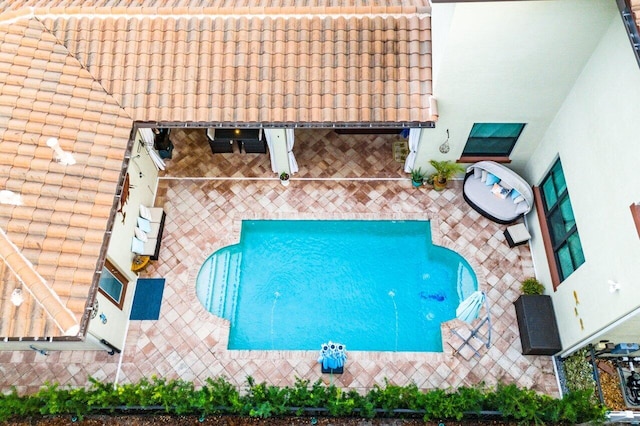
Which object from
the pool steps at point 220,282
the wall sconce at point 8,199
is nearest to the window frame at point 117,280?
the pool steps at point 220,282

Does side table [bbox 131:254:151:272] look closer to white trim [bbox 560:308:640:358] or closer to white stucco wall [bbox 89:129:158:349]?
white stucco wall [bbox 89:129:158:349]

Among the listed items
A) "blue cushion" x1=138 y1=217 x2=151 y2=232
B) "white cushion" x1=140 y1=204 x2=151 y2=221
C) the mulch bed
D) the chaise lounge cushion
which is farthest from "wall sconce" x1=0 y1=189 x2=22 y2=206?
the chaise lounge cushion

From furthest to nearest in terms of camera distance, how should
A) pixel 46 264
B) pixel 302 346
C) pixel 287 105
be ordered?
pixel 302 346, pixel 287 105, pixel 46 264

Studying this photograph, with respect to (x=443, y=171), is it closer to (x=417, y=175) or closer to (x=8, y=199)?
(x=417, y=175)

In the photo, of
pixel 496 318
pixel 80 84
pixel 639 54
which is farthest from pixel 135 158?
pixel 639 54

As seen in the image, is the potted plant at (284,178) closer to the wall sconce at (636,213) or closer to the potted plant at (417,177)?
the potted plant at (417,177)

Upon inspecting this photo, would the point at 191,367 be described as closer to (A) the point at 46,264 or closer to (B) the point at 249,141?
(A) the point at 46,264
